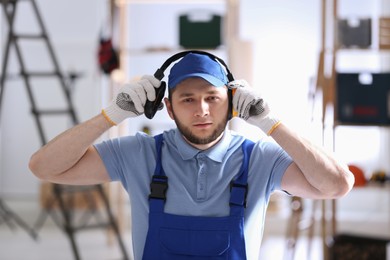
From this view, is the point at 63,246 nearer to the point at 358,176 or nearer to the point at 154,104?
the point at 358,176

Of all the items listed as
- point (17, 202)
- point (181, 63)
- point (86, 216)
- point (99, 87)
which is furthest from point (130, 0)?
point (181, 63)

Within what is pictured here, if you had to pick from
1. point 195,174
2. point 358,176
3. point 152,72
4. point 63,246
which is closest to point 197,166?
point 195,174

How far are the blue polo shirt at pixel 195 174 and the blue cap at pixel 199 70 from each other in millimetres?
189

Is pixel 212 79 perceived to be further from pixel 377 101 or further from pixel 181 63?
pixel 377 101

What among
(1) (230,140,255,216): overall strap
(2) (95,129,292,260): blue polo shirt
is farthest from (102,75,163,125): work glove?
(1) (230,140,255,216): overall strap

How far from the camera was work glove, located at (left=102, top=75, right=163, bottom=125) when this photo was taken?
2.02 m

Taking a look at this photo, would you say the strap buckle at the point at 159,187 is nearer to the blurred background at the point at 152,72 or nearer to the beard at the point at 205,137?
the beard at the point at 205,137

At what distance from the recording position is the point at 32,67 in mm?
7512

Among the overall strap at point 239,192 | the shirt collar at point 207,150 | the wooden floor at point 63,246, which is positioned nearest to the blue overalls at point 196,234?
the overall strap at point 239,192

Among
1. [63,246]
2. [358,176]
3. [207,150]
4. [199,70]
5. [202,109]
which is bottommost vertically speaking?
[63,246]

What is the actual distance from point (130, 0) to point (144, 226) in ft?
14.0

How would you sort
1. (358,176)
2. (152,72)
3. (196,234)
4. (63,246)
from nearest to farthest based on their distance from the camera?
(196,234), (358,176), (63,246), (152,72)

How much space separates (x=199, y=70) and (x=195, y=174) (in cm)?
32

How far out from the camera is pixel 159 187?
6.51ft
